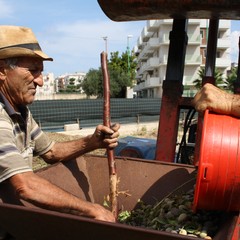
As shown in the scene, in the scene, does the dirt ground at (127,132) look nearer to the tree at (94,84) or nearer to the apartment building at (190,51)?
the apartment building at (190,51)

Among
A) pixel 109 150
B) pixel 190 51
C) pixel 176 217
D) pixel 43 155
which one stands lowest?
pixel 176 217

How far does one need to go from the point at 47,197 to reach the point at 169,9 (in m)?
1.48

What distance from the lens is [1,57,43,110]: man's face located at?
6.75 feet

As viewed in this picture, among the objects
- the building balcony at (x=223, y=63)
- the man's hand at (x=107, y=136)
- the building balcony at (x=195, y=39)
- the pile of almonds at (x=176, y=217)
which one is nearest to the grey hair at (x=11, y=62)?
the man's hand at (x=107, y=136)

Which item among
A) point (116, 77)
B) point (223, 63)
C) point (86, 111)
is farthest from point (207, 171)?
point (223, 63)

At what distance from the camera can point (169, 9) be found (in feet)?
8.25

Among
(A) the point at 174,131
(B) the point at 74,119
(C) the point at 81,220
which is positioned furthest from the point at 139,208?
(B) the point at 74,119

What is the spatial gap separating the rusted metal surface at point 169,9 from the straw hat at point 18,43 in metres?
0.68

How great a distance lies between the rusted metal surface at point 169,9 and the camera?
2.38 metres

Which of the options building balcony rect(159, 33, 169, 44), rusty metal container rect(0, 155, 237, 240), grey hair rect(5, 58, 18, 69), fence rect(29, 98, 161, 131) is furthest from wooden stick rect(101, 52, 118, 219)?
building balcony rect(159, 33, 169, 44)

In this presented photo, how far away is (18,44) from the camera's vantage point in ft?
6.55

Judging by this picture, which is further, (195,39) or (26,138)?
(195,39)

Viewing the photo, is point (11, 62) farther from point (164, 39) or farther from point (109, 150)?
point (164, 39)

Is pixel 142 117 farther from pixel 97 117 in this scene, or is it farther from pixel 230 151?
pixel 230 151
